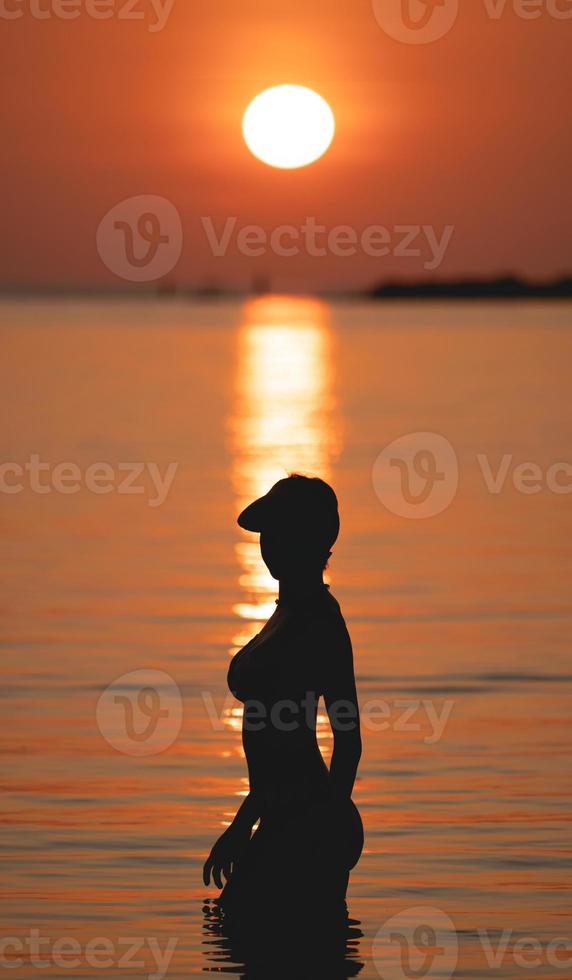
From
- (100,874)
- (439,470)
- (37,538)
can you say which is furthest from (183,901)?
(439,470)

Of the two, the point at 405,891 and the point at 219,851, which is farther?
the point at 405,891

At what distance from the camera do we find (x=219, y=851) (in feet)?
21.7

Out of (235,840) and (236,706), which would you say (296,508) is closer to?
(235,840)

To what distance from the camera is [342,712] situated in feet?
20.3

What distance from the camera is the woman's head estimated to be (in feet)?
→ 20.7

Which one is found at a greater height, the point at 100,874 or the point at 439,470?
the point at 439,470

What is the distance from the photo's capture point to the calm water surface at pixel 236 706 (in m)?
8.94

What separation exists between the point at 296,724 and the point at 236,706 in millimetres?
6765

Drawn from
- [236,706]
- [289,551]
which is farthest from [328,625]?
[236,706]

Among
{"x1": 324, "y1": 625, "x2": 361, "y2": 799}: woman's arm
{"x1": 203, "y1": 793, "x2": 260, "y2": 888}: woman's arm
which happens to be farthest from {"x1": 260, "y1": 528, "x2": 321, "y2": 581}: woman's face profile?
{"x1": 203, "y1": 793, "x2": 260, "y2": 888}: woman's arm

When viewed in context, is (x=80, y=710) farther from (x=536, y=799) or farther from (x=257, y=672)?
(x=257, y=672)

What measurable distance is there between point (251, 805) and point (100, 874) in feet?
10.2

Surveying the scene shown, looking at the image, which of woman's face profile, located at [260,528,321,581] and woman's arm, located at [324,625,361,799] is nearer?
woman's arm, located at [324,625,361,799]

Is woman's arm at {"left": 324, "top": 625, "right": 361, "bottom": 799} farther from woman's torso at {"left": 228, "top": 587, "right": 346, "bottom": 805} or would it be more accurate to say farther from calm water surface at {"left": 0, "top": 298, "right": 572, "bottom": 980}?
calm water surface at {"left": 0, "top": 298, "right": 572, "bottom": 980}
